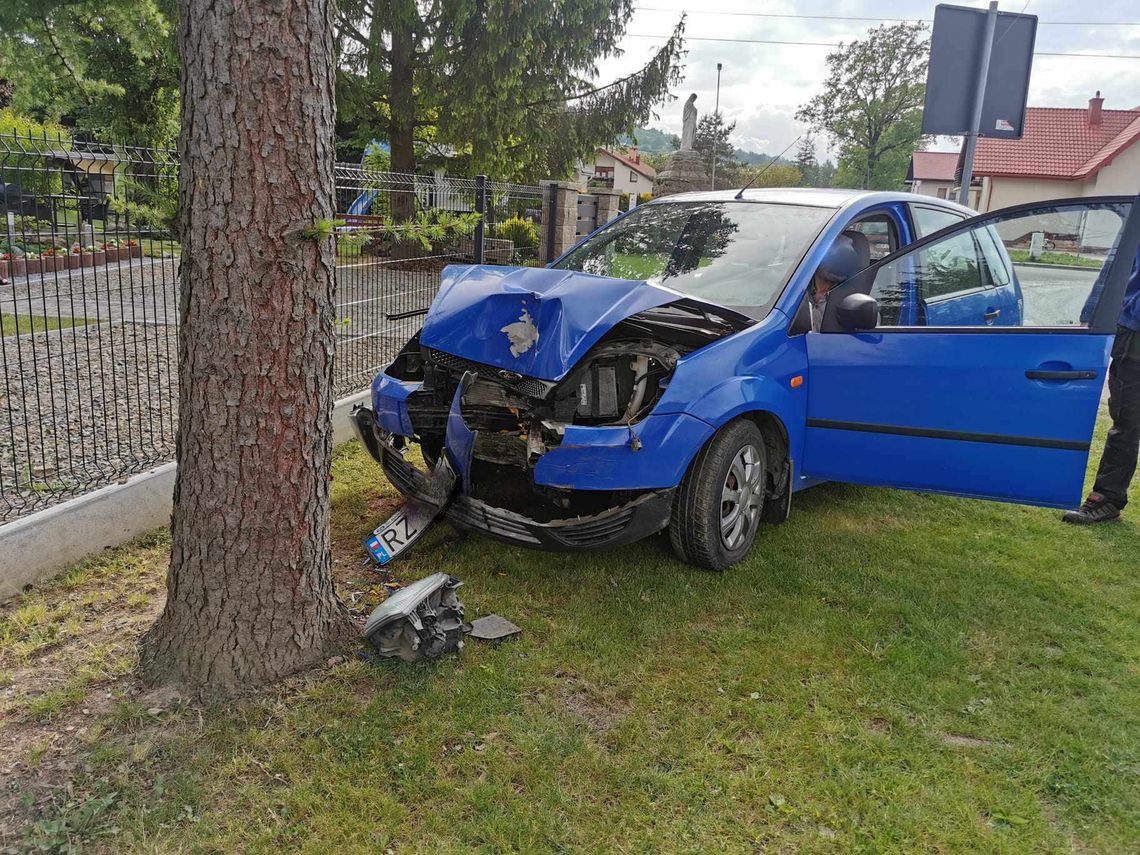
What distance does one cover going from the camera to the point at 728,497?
4016 millimetres

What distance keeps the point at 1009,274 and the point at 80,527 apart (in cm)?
508

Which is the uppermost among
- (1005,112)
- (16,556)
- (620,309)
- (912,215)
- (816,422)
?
(1005,112)

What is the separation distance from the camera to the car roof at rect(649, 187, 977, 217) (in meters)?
4.85

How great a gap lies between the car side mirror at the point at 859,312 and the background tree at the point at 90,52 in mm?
4712

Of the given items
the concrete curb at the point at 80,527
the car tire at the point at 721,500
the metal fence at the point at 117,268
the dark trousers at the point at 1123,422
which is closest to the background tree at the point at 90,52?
the metal fence at the point at 117,268

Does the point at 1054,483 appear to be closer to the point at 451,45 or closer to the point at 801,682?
the point at 801,682

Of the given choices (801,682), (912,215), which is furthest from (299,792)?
(912,215)

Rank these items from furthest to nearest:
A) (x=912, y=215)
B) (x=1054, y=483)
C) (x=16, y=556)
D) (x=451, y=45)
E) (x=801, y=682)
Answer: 1. (x=451, y=45)
2. (x=912, y=215)
3. (x=1054, y=483)
4. (x=16, y=556)
5. (x=801, y=682)

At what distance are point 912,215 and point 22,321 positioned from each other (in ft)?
25.1

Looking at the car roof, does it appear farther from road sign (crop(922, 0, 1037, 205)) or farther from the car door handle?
the car door handle

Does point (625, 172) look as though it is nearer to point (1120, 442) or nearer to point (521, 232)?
point (521, 232)

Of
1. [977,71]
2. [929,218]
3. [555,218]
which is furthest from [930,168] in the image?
[929,218]

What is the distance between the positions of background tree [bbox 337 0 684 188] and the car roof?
8780mm

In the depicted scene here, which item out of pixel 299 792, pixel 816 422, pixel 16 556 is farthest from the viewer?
pixel 816 422
